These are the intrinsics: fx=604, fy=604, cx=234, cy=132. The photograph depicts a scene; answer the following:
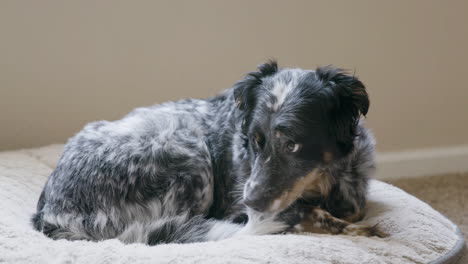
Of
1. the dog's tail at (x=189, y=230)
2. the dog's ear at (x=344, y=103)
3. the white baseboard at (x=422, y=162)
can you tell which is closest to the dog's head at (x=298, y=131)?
the dog's ear at (x=344, y=103)

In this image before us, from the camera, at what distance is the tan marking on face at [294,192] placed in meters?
2.23

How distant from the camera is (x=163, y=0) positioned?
370cm

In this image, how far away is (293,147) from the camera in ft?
7.41

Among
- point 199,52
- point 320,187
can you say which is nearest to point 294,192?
point 320,187

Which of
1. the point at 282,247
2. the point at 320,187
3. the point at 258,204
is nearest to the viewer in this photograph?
the point at 282,247

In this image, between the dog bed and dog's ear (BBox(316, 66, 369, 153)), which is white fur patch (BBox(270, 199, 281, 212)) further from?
dog's ear (BBox(316, 66, 369, 153))

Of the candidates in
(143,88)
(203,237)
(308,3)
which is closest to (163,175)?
(203,237)

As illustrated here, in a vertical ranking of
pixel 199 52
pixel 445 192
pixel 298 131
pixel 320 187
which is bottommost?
pixel 445 192

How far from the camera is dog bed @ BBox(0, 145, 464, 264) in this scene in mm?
1988

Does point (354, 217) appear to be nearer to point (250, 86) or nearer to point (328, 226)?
point (328, 226)

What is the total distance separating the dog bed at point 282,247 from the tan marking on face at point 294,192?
12 cm

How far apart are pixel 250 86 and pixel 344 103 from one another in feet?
1.36

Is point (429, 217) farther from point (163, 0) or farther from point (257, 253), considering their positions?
point (163, 0)

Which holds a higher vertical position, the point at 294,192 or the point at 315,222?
the point at 294,192
